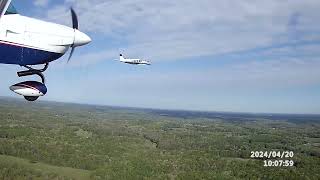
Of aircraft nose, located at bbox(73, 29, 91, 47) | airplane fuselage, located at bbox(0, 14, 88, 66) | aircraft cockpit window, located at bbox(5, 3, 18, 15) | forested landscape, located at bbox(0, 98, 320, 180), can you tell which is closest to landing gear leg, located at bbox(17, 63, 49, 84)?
airplane fuselage, located at bbox(0, 14, 88, 66)

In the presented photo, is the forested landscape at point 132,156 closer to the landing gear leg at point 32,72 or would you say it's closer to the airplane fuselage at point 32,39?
the landing gear leg at point 32,72

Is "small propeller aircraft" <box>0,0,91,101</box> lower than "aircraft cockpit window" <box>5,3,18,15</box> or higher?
lower

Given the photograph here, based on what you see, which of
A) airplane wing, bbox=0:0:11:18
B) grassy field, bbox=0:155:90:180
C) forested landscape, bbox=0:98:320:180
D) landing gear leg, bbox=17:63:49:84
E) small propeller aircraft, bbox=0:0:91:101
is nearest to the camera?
airplane wing, bbox=0:0:11:18

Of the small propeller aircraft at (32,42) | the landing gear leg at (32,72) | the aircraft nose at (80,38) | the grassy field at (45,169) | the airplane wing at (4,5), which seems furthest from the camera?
the grassy field at (45,169)

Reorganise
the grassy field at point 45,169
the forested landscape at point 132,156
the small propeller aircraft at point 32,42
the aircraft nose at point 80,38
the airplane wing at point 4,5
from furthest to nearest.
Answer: the forested landscape at point 132,156, the grassy field at point 45,169, the aircraft nose at point 80,38, the small propeller aircraft at point 32,42, the airplane wing at point 4,5

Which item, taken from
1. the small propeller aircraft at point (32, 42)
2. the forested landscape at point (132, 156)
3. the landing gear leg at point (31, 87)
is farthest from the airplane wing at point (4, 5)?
the forested landscape at point (132, 156)

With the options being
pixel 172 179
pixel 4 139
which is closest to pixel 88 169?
pixel 172 179

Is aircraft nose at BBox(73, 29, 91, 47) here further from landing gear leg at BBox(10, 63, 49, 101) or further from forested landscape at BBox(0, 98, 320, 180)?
forested landscape at BBox(0, 98, 320, 180)
